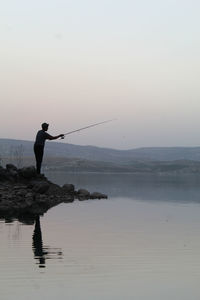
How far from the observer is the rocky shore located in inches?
795

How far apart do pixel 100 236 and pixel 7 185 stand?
12.8m

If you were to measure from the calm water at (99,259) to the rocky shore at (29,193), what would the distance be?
4.14 metres

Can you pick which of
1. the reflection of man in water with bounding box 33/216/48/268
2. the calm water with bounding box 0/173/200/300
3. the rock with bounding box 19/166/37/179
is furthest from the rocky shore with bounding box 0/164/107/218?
the reflection of man in water with bounding box 33/216/48/268

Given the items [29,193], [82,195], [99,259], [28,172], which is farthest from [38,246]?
[82,195]

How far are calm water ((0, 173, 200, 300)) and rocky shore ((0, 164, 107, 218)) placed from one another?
163 inches

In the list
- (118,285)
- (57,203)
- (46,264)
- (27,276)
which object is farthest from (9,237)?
(57,203)

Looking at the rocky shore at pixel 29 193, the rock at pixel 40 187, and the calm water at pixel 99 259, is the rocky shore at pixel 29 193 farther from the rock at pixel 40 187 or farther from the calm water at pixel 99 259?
the calm water at pixel 99 259

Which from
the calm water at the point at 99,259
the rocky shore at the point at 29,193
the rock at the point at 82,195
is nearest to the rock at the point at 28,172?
the rocky shore at the point at 29,193

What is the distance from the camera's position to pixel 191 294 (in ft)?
23.6

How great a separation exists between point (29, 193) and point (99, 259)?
1415cm

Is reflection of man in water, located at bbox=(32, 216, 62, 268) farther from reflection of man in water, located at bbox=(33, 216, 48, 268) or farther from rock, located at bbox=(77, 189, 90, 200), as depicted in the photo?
rock, located at bbox=(77, 189, 90, 200)

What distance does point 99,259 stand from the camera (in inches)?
376

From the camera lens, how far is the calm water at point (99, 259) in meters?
7.25

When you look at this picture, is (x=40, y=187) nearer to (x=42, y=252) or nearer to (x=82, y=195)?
(x=82, y=195)
